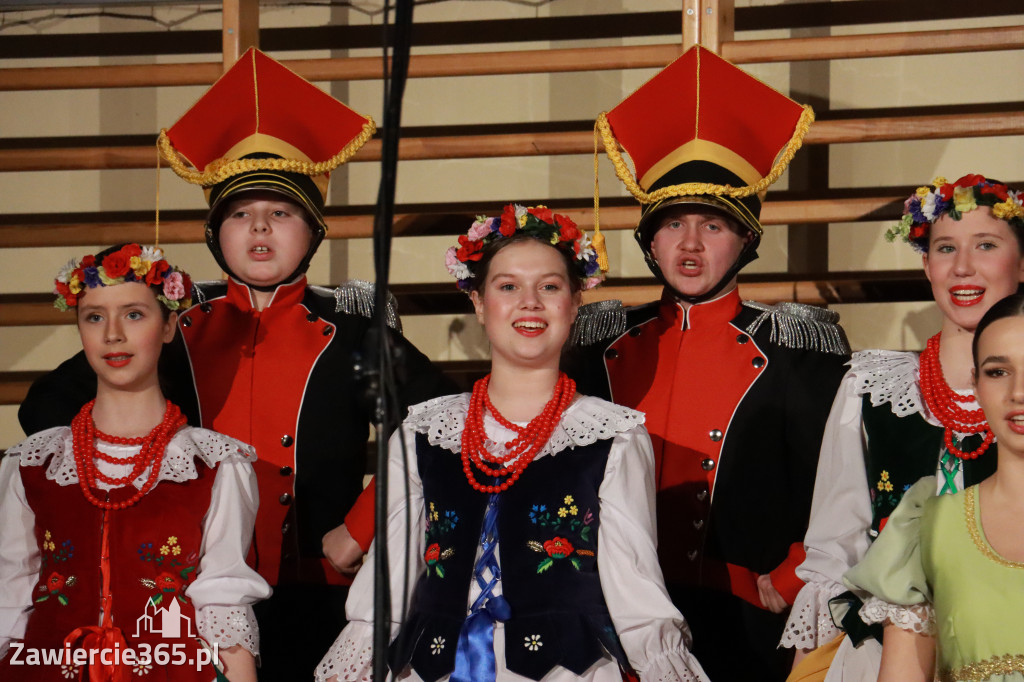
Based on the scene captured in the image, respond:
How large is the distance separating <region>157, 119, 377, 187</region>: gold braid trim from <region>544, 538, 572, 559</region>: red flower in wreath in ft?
3.65

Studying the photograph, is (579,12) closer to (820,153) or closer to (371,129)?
(820,153)

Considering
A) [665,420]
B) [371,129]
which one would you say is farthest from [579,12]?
[665,420]

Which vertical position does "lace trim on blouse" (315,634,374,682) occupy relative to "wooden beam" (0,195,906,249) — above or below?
below

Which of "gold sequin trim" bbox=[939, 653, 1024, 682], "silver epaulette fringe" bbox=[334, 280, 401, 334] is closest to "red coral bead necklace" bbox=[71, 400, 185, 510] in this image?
"silver epaulette fringe" bbox=[334, 280, 401, 334]

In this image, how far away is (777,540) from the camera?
8.41 ft

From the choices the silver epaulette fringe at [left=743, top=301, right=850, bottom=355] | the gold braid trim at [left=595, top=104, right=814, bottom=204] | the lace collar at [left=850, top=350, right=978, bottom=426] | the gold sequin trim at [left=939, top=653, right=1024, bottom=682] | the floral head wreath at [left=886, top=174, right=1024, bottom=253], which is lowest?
the gold sequin trim at [left=939, top=653, right=1024, bottom=682]

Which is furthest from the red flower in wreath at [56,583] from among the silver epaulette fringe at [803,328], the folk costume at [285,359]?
the silver epaulette fringe at [803,328]

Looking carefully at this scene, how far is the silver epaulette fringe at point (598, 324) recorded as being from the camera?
2.76 metres

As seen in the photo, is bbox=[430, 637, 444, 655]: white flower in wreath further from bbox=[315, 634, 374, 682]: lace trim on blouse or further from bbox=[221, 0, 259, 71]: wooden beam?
bbox=[221, 0, 259, 71]: wooden beam

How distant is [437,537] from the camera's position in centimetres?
214

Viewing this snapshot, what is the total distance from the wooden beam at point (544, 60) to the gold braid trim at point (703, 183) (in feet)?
2.07

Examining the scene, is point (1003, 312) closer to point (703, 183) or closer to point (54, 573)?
point (703, 183)

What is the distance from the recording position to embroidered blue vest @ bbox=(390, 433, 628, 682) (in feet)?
6.60

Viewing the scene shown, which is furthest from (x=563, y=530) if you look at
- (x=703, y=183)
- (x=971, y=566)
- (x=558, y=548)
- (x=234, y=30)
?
(x=234, y=30)
